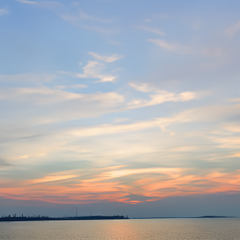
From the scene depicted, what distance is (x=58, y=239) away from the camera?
147 m

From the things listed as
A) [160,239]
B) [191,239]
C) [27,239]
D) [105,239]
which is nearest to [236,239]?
[191,239]

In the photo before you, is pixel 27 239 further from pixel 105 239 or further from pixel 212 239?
pixel 212 239

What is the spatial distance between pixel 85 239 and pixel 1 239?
41.0 m

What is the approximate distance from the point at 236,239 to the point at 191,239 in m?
20.9

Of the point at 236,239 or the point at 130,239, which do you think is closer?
the point at 236,239

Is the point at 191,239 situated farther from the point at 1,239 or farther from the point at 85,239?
the point at 1,239

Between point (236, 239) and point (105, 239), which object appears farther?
point (105, 239)

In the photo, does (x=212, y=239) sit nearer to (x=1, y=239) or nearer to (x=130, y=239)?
(x=130, y=239)

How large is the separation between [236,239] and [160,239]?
1415 inches

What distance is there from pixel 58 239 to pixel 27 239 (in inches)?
627

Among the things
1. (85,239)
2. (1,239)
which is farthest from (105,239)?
(1,239)

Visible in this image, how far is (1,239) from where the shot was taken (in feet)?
484

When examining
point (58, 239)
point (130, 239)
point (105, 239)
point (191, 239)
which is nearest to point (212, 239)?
point (191, 239)

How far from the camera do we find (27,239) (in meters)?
149
